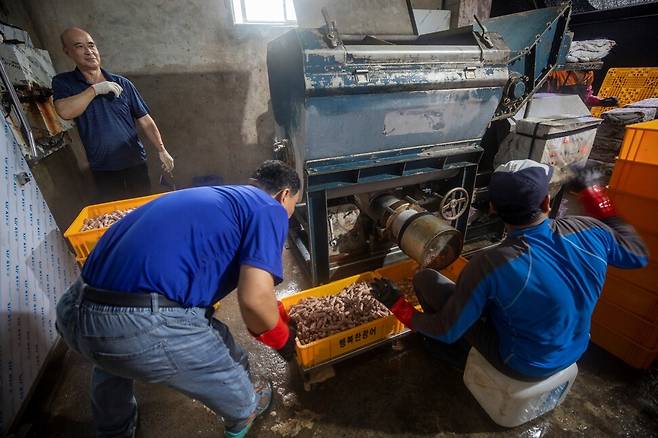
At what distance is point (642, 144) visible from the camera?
197cm

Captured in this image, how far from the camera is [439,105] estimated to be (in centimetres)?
268

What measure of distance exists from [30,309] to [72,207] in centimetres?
191

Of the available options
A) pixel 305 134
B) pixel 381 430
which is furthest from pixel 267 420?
pixel 305 134

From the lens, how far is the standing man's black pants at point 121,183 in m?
3.29

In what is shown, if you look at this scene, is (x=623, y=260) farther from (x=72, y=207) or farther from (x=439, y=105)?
(x=72, y=207)

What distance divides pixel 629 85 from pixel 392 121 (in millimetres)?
7717

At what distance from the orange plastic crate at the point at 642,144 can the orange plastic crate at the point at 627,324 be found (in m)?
1.05

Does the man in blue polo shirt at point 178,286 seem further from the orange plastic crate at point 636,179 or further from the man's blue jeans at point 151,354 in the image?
the orange plastic crate at point 636,179

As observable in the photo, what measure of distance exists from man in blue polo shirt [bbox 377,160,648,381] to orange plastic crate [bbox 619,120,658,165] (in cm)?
60

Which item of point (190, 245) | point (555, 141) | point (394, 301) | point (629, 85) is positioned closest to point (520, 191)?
point (394, 301)

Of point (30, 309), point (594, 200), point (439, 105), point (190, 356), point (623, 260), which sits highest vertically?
point (439, 105)

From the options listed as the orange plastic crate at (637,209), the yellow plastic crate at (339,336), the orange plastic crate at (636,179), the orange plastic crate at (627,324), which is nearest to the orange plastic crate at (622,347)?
the orange plastic crate at (627,324)

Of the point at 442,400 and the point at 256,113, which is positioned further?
the point at 256,113

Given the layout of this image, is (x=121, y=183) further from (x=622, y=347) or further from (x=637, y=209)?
(x=622, y=347)
